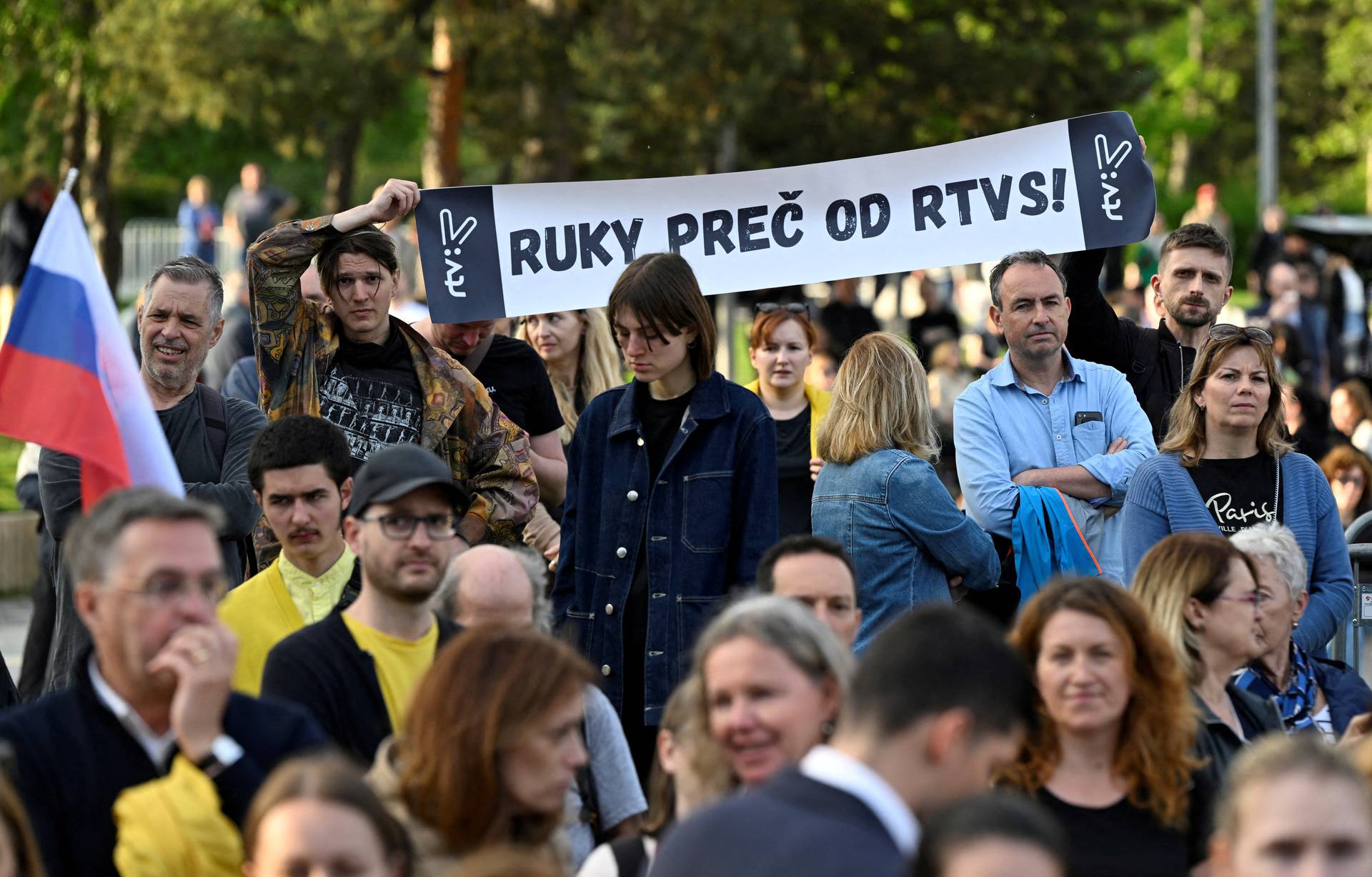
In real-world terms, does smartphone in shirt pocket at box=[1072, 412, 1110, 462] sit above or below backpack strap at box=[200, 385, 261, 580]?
below

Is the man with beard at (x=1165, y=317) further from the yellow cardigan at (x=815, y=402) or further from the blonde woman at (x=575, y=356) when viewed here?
the blonde woman at (x=575, y=356)

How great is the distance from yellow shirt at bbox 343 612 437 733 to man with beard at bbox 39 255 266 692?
5.01ft

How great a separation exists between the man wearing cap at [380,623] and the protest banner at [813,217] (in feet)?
8.13

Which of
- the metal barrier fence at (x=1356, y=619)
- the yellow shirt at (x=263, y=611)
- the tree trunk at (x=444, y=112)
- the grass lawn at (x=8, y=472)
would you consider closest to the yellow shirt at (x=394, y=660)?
the yellow shirt at (x=263, y=611)

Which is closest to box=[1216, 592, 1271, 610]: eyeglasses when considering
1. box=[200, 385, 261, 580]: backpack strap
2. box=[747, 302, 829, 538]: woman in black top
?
box=[747, 302, 829, 538]: woman in black top

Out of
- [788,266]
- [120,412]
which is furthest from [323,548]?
[788,266]

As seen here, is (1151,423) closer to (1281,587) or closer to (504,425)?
(1281,587)

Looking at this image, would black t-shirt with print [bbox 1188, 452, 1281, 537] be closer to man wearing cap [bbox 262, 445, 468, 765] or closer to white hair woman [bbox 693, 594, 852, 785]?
white hair woman [bbox 693, 594, 852, 785]

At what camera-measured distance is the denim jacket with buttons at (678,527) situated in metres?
6.03

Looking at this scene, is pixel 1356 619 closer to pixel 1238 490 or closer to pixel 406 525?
pixel 1238 490

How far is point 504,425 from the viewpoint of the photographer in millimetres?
6715

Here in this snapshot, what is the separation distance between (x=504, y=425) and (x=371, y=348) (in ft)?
1.76

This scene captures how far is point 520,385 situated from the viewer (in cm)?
731

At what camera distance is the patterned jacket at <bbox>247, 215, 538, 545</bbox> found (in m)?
6.33
